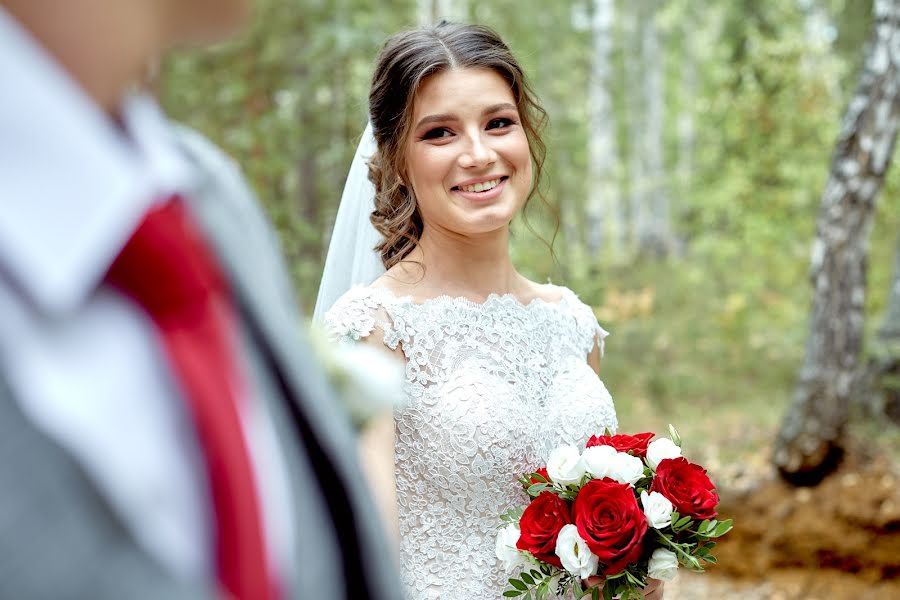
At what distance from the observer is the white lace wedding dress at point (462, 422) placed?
8.65 feet

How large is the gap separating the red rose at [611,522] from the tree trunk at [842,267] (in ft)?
13.6

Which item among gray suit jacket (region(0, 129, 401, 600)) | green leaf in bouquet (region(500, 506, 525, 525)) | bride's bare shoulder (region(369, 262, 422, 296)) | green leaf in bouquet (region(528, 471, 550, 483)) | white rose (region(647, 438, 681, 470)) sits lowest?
gray suit jacket (region(0, 129, 401, 600))

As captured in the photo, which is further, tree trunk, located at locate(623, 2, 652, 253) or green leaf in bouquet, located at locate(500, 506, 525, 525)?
tree trunk, located at locate(623, 2, 652, 253)

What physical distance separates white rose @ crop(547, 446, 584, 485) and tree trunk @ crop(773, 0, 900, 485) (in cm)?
410

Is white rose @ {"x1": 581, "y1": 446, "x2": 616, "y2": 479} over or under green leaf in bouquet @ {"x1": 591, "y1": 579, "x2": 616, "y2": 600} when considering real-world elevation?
over

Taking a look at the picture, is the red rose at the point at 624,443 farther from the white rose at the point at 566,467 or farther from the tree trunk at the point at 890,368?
the tree trunk at the point at 890,368

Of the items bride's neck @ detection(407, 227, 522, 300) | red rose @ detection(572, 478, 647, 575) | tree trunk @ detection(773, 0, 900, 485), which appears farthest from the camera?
tree trunk @ detection(773, 0, 900, 485)

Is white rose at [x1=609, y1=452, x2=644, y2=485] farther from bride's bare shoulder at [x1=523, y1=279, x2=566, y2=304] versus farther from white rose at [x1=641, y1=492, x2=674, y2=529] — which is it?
bride's bare shoulder at [x1=523, y1=279, x2=566, y2=304]

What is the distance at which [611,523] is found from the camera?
227 cm

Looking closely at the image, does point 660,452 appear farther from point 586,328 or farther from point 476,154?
point 476,154

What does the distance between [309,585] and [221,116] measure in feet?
25.7

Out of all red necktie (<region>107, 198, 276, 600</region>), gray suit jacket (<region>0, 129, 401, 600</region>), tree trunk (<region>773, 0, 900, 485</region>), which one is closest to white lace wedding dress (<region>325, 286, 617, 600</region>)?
gray suit jacket (<region>0, 129, 401, 600</region>)

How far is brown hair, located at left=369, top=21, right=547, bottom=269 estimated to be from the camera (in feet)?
8.93

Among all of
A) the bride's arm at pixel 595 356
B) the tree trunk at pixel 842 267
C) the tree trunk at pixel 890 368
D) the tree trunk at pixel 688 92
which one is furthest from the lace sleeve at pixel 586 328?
the tree trunk at pixel 688 92
